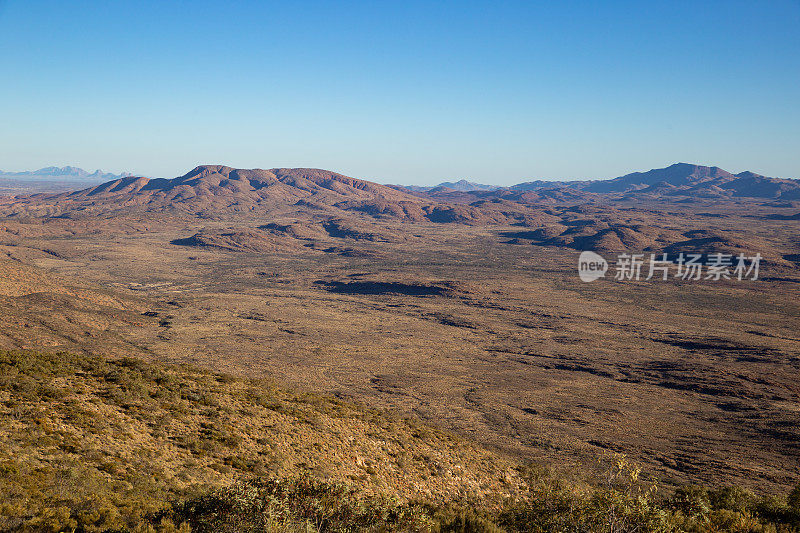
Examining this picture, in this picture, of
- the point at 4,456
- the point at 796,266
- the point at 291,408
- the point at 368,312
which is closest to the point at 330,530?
the point at 4,456

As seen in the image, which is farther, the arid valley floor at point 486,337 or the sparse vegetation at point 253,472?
the arid valley floor at point 486,337

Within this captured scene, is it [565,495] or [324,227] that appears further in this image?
[324,227]

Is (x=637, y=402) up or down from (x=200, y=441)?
down

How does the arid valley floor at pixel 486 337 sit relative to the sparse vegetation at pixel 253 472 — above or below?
below

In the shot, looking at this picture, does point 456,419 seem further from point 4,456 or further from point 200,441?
point 4,456

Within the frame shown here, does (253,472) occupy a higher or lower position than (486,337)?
higher

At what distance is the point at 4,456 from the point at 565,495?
17.2 meters

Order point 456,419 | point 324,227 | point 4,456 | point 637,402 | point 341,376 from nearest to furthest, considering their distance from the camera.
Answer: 1. point 4,456
2. point 456,419
3. point 637,402
4. point 341,376
5. point 324,227

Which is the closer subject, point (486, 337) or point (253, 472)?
point (253, 472)

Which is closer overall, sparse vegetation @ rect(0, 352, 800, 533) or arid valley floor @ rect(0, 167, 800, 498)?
sparse vegetation @ rect(0, 352, 800, 533)

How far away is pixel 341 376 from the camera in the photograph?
45.3 metres

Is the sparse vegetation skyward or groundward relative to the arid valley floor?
skyward

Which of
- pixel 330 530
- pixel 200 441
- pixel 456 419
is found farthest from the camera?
pixel 456 419

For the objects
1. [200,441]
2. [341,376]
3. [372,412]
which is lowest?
[341,376]
